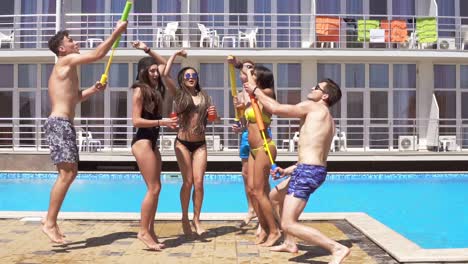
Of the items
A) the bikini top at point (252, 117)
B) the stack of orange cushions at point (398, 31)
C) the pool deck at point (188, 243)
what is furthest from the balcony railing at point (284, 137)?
the bikini top at point (252, 117)

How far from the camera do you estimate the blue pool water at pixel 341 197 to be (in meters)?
8.16

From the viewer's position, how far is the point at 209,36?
681 inches

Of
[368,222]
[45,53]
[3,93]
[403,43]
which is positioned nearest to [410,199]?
[368,222]

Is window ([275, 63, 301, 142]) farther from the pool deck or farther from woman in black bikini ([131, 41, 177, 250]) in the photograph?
woman in black bikini ([131, 41, 177, 250])

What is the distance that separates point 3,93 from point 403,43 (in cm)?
1247

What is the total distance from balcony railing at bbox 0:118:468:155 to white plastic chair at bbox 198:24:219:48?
7.62 feet

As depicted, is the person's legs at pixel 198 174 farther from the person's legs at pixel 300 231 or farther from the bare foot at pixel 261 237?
the person's legs at pixel 300 231

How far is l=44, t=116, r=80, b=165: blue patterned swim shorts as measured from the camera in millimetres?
4570

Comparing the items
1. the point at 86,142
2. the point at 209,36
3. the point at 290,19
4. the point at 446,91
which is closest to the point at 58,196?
the point at 86,142

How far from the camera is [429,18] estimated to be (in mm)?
16781

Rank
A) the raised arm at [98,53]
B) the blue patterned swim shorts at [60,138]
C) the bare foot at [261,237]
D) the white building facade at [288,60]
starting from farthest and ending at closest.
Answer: the white building facade at [288,60] → the bare foot at [261,237] → the blue patterned swim shorts at [60,138] → the raised arm at [98,53]

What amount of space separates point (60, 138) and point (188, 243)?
133 cm

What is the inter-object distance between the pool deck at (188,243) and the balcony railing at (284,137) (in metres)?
9.43

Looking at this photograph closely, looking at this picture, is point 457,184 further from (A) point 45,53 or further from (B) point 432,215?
(A) point 45,53
